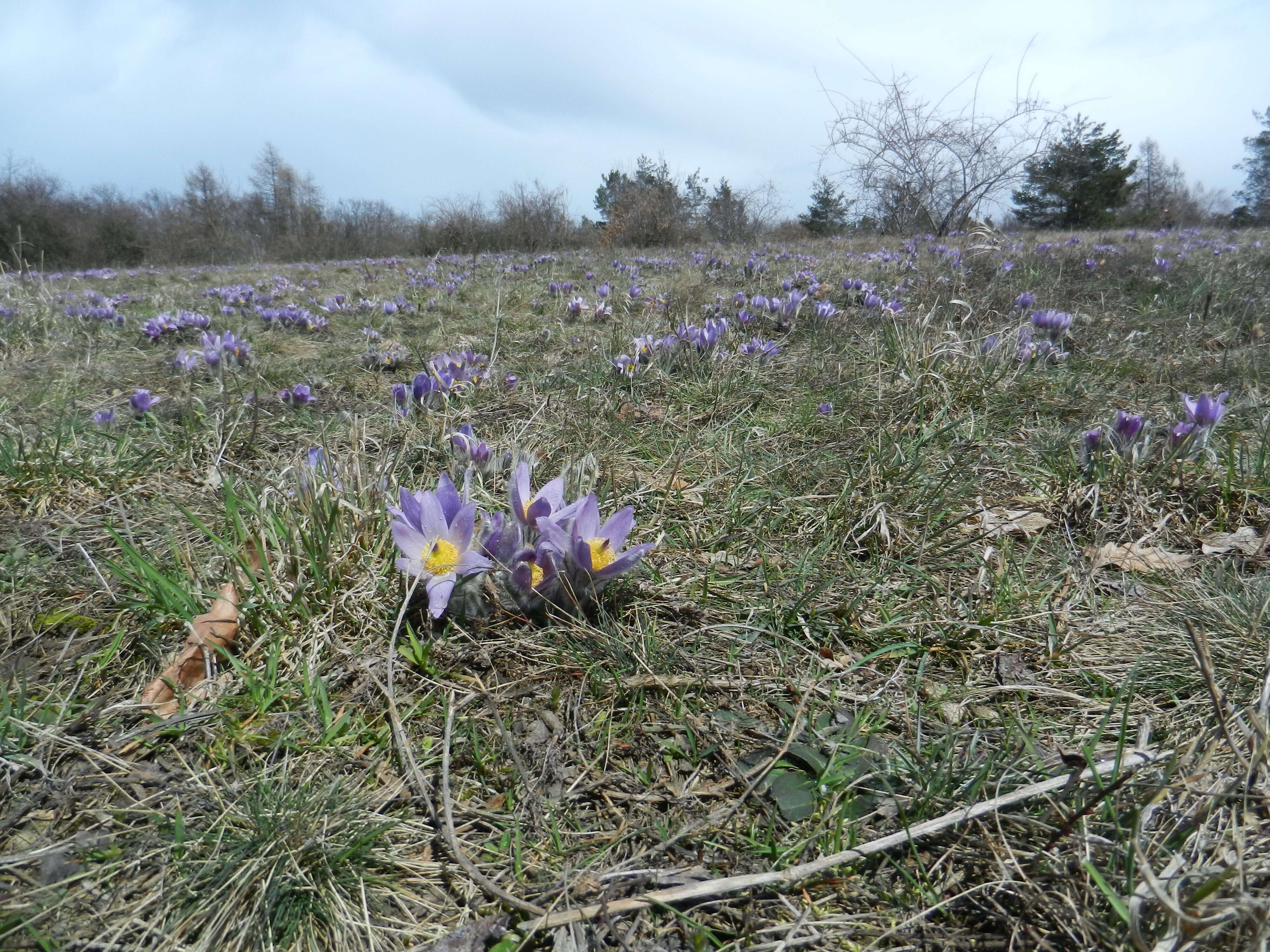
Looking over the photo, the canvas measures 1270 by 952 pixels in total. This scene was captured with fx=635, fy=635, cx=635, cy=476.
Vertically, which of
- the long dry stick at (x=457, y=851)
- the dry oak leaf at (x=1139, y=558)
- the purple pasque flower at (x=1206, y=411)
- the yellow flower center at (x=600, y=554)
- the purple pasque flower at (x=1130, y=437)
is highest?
the purple pasque flower at (x=1206, y=411)

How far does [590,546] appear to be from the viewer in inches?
63.6

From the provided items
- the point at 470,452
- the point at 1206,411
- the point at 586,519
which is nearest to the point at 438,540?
the point at 586,519

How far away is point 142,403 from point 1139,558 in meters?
3.89

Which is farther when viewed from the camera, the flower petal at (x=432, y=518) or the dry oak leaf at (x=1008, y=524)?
the dry oak leaf at (x=1008, y=524)

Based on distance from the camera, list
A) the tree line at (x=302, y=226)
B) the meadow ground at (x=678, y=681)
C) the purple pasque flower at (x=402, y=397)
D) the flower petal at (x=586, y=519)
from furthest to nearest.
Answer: the tree line at (x=302, y=226) → the purple pasque flower at (x=402, y=397) → the flower petal at (x=586, y=519) → the meadow ground at (x=678, y=681)

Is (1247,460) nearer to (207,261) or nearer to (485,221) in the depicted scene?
(485,221)

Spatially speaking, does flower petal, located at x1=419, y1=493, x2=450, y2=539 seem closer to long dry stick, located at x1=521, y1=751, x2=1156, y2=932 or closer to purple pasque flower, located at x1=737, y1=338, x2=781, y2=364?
long dry stick, located at x1=521, y1=751, x2=1156, y2=932

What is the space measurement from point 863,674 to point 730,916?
686 mm

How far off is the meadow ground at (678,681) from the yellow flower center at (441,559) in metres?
0.09

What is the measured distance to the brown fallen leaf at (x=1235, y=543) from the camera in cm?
192

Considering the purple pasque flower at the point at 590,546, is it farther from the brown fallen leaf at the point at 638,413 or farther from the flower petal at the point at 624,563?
the brown fallen leaf at the point at 638,413

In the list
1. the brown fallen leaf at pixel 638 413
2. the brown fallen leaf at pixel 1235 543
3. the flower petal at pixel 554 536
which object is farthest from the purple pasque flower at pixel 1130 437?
the flower petal at pixel 554 536

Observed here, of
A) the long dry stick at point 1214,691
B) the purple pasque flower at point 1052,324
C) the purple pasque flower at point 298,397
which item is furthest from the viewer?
the purple pasque flower at point 1052,324

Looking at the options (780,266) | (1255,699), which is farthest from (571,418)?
(780,266)
